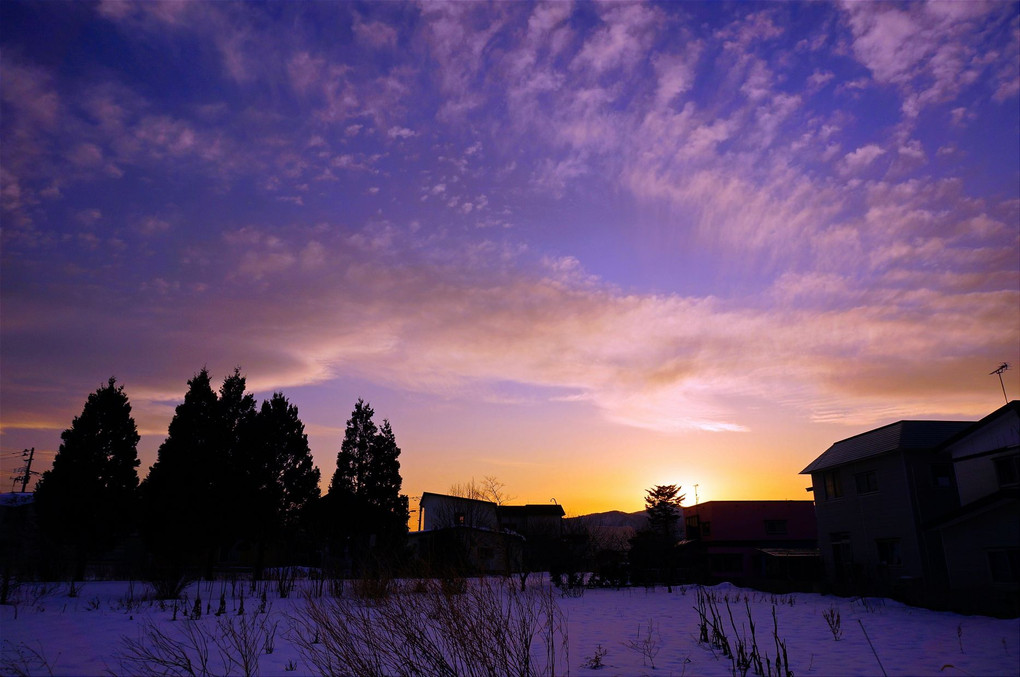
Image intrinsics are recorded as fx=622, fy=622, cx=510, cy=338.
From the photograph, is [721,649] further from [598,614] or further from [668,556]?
[668,556]

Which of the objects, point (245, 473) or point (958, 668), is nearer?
point (958, 668)

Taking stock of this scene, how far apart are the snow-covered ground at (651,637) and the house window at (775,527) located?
26.4 m

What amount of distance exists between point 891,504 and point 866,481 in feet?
6.99

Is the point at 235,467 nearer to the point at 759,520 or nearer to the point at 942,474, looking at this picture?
the point at 942,474

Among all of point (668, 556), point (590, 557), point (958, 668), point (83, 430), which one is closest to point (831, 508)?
point (668, 556)

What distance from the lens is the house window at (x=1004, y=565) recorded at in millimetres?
21250

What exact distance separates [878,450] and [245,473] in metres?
30.8

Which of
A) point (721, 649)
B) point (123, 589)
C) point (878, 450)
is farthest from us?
point (878, 450)

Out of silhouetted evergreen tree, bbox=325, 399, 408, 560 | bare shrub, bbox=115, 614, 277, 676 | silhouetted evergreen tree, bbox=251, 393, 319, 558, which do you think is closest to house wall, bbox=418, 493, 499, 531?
silhouetted evergreen tree, bbox=325, 399, 408, 560

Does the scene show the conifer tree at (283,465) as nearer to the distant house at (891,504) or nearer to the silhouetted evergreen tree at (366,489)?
the silhouetted evergreen tree at (366,489)

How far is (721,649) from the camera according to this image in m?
12.4

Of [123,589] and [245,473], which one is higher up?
[245,473]

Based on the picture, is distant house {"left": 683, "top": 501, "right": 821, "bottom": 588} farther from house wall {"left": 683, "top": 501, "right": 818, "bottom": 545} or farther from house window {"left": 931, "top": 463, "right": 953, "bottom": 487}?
house window {"left": 931, "top": 463, "right": 953, "bottom": 487}

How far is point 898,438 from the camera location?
92.4 feet
